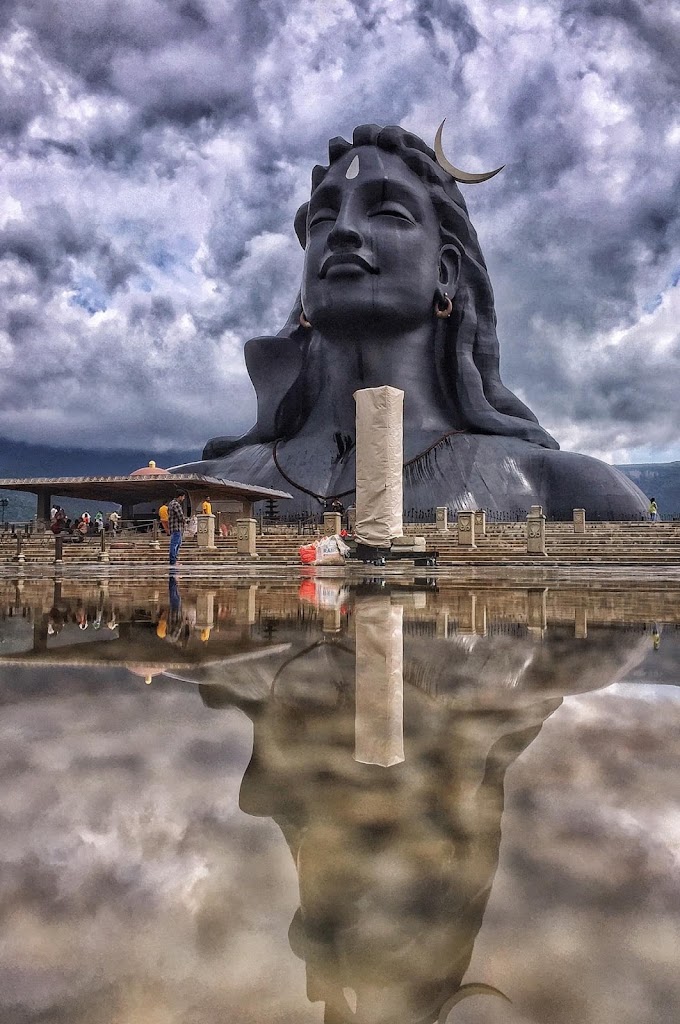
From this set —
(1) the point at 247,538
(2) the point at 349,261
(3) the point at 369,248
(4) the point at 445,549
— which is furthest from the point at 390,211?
(1) the point at 247,538

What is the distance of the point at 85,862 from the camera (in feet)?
4.35

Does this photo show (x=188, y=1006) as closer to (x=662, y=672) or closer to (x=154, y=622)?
(x=662, y=672)

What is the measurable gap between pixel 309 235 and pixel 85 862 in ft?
102

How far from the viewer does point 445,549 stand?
719 inches

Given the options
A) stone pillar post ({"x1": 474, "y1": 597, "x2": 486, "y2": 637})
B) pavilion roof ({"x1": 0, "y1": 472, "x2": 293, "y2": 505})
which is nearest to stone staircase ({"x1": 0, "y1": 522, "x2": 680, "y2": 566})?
pavilion roof ({"x1": 0, "y1": 472, "x2": 293, "y2": 505})

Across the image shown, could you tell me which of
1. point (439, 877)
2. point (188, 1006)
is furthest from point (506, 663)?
point (188, 1006)

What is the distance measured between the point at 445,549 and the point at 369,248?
15121mm

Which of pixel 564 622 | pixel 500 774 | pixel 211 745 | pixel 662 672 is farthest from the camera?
pixel 564 622

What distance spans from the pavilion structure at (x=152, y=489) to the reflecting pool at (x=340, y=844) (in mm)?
23768

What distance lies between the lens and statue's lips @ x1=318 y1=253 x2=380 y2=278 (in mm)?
27031

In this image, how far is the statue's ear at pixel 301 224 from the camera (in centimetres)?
3183

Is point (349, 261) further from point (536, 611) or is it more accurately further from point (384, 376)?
point (536, 611)

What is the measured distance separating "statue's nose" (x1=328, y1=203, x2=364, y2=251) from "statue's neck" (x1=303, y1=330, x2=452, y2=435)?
12.8 feet

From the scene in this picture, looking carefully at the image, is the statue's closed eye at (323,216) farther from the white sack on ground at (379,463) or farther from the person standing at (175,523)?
the person standing at (175,523)
